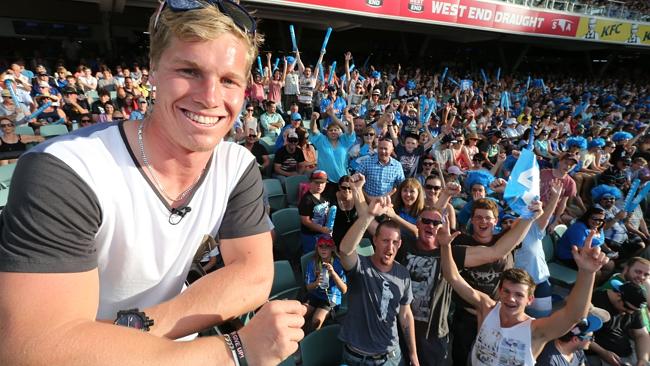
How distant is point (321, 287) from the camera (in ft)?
11.3

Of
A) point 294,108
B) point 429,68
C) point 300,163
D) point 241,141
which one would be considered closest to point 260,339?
point 300,163

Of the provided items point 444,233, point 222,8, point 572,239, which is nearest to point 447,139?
point 572,239

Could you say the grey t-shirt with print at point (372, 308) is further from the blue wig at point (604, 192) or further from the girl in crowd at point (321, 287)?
the blue wig at point (604, 192)

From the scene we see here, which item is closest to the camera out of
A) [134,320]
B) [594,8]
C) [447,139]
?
[134,320]

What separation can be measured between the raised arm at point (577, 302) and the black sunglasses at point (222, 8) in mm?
2231

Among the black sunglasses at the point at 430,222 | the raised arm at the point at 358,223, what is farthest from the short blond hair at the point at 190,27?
the black sunglasses at the point at 430,222

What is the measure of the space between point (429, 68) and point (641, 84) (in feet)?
51.8

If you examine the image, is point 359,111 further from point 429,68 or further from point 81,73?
point 429,68

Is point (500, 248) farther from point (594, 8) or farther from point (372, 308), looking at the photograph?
point (594, 8)

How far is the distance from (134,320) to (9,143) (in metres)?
7.11

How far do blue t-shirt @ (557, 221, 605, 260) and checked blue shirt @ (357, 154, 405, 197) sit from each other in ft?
7.46

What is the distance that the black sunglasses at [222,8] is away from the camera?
944mm

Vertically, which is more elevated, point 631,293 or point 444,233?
point 444,233

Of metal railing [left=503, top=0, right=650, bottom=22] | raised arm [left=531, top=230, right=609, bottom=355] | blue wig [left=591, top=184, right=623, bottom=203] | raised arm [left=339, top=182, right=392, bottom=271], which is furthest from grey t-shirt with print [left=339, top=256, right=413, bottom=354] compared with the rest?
metal railing [left=503, top=0, right=650, bottom=22]
